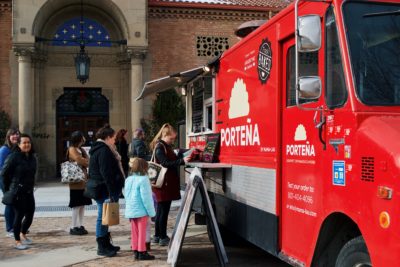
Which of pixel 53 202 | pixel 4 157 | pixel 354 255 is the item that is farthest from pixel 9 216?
pixel 354 255

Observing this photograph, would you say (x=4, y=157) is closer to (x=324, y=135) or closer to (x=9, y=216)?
(x=9, y=216)

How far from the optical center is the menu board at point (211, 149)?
700 centimetres

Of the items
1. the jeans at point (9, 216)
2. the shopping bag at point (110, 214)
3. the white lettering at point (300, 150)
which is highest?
the white lettering at point (300, 150)

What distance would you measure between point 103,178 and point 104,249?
1.00 meters

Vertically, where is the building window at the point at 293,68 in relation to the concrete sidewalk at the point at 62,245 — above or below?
above

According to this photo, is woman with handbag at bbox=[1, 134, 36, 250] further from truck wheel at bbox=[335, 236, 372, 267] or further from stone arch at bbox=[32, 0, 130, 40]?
stone arch at bbox=[32, 0, 130, 40]

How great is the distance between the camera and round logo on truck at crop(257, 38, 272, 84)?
5203 millimetres

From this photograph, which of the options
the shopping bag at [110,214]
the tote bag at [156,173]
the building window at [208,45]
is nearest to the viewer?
the shopping bag at [110,214]

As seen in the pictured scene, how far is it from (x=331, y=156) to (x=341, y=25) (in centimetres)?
99

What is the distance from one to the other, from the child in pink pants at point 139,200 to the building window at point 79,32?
475 inches

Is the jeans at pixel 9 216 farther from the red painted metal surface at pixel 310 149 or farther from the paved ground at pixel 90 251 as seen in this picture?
the red painted metal surface at pixel 310 149

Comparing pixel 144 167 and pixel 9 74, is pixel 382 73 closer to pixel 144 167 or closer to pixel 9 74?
pixel 144 167

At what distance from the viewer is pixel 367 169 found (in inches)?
135

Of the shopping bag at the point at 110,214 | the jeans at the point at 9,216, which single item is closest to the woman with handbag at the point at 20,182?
the jeans at the point at 9,216
